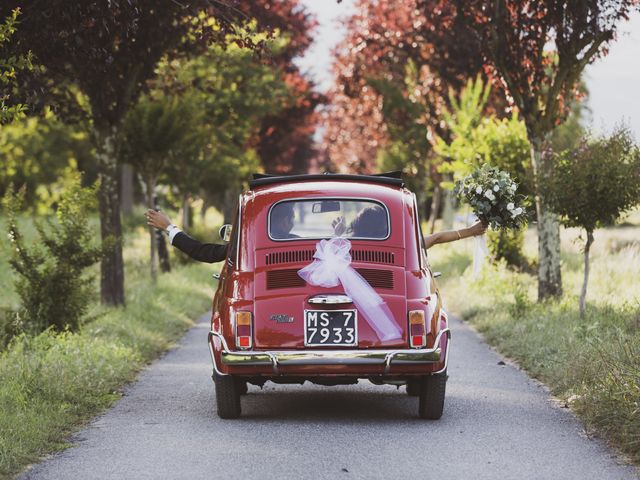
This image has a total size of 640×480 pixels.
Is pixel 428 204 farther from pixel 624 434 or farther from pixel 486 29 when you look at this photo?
pixel 624 434

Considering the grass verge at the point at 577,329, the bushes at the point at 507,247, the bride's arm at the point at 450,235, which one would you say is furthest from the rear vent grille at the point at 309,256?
the bushes at the point at 507,247

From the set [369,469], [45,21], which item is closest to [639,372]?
[369,469]

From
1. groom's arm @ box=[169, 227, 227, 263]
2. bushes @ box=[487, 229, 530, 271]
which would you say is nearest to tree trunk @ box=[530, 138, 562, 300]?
bushes @ box=[487, 229, 530, 271]

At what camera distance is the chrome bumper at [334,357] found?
9.20m

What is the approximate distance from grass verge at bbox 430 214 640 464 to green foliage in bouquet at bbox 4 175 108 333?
16.7 feet

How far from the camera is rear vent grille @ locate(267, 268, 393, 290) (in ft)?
31.5

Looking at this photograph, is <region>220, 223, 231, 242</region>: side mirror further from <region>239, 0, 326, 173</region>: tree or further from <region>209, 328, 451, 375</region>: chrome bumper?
<region>239, 0, 326, 173</region>: tree

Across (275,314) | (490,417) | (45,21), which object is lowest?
(490,417)

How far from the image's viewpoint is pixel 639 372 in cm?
873

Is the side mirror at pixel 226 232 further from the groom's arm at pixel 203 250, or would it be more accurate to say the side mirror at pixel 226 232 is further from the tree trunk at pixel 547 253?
the tree trunk at pixel 547 253

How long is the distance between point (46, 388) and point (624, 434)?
188 inches

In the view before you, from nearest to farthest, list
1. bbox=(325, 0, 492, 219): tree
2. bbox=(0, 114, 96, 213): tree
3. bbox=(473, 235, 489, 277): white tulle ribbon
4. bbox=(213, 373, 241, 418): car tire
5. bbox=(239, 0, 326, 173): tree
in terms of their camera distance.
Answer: bbox=(213, 373, 241, 418): car tire, bbox=(473, 235, 489, 277): white tulle ribbon, bbox=(325, 0, 492, 219): tree, bbox=(239, 0, 326, 173): tree, bbox=(0, 114, 96, 213): tree

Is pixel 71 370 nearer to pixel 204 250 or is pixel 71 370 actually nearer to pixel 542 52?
pixel 204 250

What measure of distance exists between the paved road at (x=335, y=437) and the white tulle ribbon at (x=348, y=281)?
766mm
